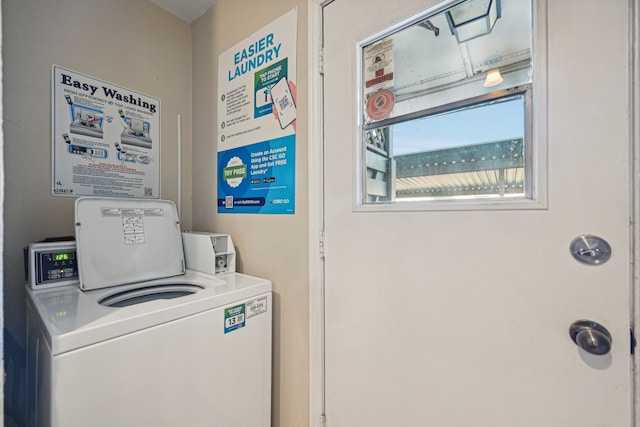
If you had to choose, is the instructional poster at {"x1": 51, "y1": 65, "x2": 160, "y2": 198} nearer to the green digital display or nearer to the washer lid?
the washer lid

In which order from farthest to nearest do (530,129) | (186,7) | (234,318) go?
(186,7)
(234,318)
(530,129)

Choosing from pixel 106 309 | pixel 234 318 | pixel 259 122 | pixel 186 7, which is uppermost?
pixel 186 7

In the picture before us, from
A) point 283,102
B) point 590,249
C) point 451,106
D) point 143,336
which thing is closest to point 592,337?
point 590,249

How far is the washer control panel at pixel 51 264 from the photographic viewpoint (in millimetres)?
1148

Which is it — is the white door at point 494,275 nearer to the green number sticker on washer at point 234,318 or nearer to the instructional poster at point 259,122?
the instructional poster at point 259,122

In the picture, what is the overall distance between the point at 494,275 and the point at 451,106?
0.57 metres

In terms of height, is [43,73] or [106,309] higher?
[43,73]

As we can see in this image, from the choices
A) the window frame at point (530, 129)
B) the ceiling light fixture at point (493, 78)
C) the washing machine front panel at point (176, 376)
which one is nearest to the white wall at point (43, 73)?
the washing machine front panel at point (176, 376)

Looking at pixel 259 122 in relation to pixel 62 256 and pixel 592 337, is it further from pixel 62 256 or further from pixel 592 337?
pixel 592 337

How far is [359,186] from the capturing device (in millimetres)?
1166

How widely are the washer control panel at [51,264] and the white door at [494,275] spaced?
112cm

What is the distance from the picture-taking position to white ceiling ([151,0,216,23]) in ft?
5.75

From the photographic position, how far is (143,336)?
2.88 feet

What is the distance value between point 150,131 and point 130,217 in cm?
64
